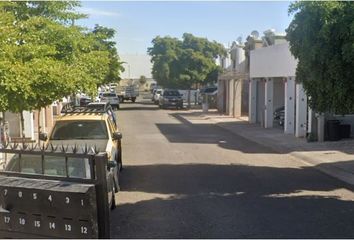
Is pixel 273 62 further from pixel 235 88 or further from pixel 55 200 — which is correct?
pixel 55 200

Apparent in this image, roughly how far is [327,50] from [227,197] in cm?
350

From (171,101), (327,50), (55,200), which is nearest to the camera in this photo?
(55,200)

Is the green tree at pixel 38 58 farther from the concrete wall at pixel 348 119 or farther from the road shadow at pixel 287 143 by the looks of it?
the concrete wall at pixel 348 119

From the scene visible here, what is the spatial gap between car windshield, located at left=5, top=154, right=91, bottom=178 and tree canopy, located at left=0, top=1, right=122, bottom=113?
4706 mm

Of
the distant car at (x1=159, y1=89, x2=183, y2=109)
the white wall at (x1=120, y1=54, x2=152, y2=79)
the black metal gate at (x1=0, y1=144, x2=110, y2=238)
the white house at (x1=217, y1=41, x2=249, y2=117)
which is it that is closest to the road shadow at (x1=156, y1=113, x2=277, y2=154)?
the white house at (x1=217, y1=41, x2=249, y2=117)

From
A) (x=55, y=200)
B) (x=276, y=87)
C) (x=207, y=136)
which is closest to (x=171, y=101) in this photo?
(x=276, y=87)

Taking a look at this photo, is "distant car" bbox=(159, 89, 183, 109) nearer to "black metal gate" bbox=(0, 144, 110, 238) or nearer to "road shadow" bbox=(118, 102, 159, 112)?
"road shadow" bbox=(118, 102, 159, 112)

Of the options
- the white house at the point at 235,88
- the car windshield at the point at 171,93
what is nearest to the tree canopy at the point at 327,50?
the white house at the point at 235,88

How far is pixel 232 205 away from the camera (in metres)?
10.2

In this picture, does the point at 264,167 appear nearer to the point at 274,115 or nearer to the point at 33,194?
the point at 33,194

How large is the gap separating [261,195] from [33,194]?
21.9ft

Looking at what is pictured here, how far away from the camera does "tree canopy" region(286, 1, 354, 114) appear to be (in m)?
10.6

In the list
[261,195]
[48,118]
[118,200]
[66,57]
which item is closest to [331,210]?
[261,195]

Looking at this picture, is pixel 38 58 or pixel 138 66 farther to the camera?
pixel 138 66
